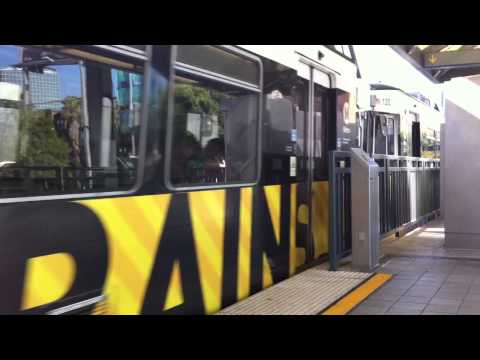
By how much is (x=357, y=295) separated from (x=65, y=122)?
3.26m

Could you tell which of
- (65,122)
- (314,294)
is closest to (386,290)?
(314,294)

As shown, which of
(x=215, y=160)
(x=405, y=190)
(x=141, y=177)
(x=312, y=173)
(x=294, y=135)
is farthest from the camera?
(x=405, y=190)

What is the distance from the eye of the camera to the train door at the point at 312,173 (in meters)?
5.90

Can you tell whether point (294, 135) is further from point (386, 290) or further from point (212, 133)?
point (386, 290)

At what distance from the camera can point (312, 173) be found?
6152 millimetres

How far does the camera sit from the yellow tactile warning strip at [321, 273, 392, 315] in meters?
4.54

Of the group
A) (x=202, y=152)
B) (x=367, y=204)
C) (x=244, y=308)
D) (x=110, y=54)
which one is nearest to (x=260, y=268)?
(x=244, y=308)

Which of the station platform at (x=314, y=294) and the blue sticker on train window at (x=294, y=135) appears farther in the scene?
the blue sticker on train window at (x=294, y=135)

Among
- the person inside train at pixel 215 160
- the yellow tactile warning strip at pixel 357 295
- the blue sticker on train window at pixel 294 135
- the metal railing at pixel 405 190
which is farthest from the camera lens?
the metal railing at pixel 405 190

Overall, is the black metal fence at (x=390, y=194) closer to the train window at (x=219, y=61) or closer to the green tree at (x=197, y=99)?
the train window at (x=219, y=61)

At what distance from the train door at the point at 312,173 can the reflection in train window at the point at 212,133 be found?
1.20 metres

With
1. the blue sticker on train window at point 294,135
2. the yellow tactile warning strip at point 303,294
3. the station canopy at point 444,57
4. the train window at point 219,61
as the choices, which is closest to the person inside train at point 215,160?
the train window at point 219,61

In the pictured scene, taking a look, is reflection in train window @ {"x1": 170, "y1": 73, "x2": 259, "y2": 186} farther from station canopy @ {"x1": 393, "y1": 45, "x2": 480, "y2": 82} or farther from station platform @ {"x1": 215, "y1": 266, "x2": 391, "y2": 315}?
station canopy @ {"x1": 393, "y1": 45, "x2": 480, "y2": 82}

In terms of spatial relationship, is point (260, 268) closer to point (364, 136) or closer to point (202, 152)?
point (202, 152)
